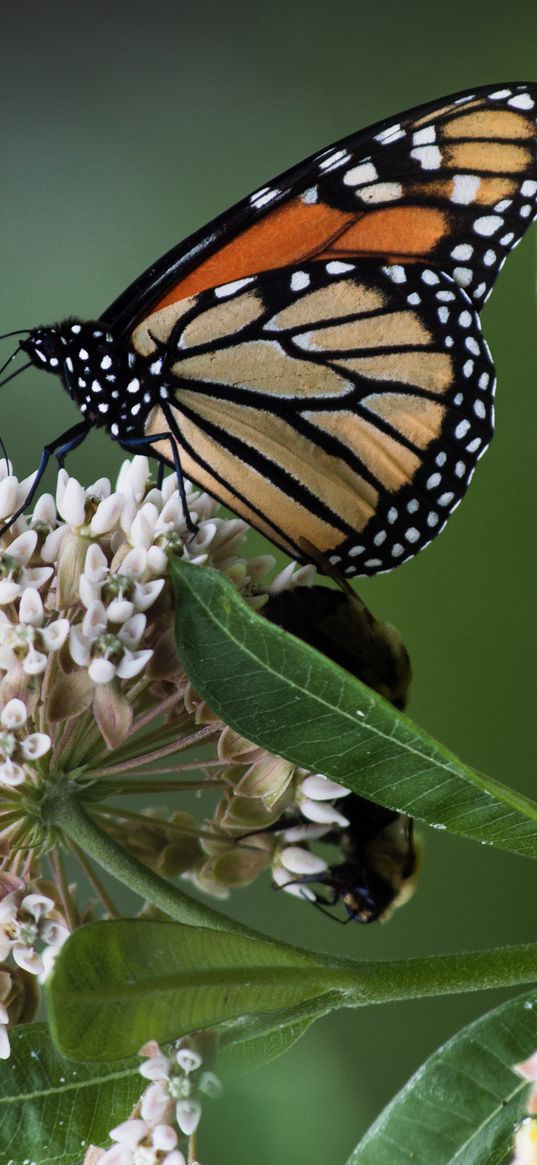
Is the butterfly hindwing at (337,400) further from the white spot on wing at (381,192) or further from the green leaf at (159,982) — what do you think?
the green leaf at (159,982)

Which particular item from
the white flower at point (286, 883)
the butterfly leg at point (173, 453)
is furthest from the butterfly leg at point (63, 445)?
the white flower at point (286, 883)

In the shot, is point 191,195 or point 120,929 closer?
point 120,929

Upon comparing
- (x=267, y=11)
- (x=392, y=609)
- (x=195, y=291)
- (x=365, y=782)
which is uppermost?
(x=267, y=11)

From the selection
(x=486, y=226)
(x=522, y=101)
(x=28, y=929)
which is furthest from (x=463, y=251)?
(x=28, y=929)

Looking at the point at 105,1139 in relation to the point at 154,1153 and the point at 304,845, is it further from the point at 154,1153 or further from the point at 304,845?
the point at 304,845

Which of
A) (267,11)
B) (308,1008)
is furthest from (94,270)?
(308,1008)

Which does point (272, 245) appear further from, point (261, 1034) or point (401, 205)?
point (261, 1034)
